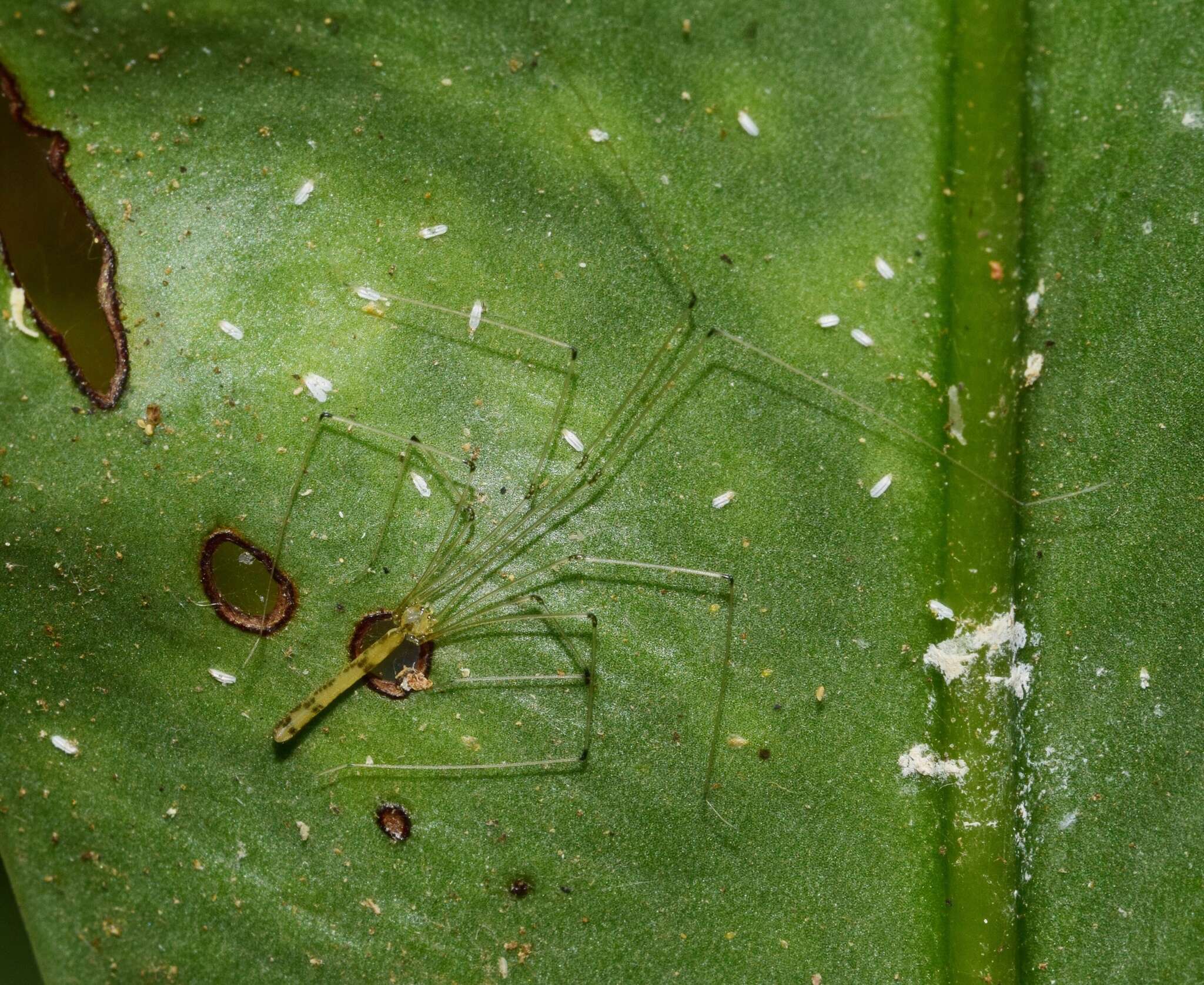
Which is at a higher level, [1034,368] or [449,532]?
[1034,368]

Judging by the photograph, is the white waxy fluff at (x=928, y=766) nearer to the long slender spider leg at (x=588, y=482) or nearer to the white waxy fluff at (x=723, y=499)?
the white waxy fluff at (x=723, y=499)

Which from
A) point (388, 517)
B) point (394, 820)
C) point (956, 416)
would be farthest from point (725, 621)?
point (394, 820)

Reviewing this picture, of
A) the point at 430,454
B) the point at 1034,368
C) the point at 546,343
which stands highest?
the point at 1034,368

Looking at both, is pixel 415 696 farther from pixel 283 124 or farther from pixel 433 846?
pixel 283 124

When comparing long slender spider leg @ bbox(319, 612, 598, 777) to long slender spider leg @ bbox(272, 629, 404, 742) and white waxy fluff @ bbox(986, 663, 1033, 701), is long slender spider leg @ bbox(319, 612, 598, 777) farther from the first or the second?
white waxy fluff @ bbox(986, 663, 1033, 701)

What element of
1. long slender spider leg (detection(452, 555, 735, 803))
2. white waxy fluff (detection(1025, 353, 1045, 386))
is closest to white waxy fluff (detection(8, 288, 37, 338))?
long slender spider leg (detection(452, 555, 735, 803))

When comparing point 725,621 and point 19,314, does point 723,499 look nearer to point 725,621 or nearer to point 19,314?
point 725,621
